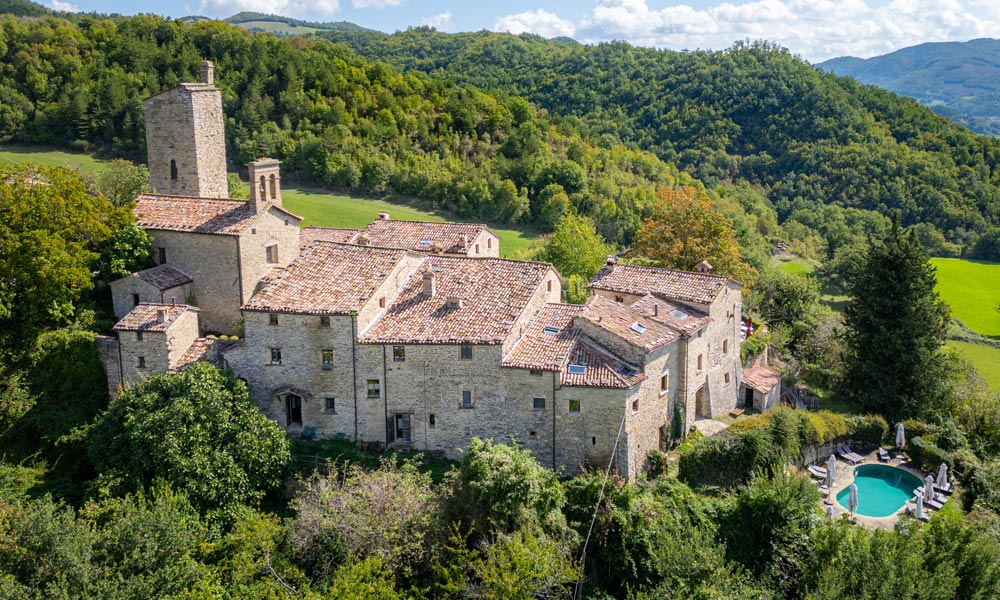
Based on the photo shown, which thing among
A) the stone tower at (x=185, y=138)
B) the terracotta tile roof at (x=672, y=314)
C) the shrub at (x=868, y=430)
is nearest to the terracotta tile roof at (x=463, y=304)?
the terracotta tile roof at (x=672, y=314)

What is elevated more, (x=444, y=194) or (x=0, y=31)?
(x=0, y=31)

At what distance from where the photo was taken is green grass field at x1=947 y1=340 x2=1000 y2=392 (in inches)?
2244

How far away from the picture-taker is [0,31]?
3204 inches

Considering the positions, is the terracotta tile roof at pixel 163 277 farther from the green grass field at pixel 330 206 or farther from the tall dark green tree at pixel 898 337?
the tall dark green tree at pixel 898 337

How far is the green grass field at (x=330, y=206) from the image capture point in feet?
211

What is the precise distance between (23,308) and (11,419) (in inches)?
182

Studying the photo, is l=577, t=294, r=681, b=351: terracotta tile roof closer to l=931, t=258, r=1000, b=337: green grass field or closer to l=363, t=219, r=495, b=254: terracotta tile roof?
l=363, t=219, r=495, b=254: terracotta tile roof

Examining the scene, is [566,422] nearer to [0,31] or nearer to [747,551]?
[747,551]

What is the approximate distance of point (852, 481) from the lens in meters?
35.8

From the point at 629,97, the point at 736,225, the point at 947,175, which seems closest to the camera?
the point at 736,225

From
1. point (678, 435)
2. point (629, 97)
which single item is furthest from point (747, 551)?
point (629, 97)

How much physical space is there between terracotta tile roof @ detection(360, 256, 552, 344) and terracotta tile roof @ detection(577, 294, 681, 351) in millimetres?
2660

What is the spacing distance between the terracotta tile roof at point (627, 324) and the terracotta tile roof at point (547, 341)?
0.80 meters

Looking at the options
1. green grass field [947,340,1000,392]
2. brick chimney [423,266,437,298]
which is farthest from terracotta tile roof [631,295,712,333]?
green grass field [947,340,1000,392]
